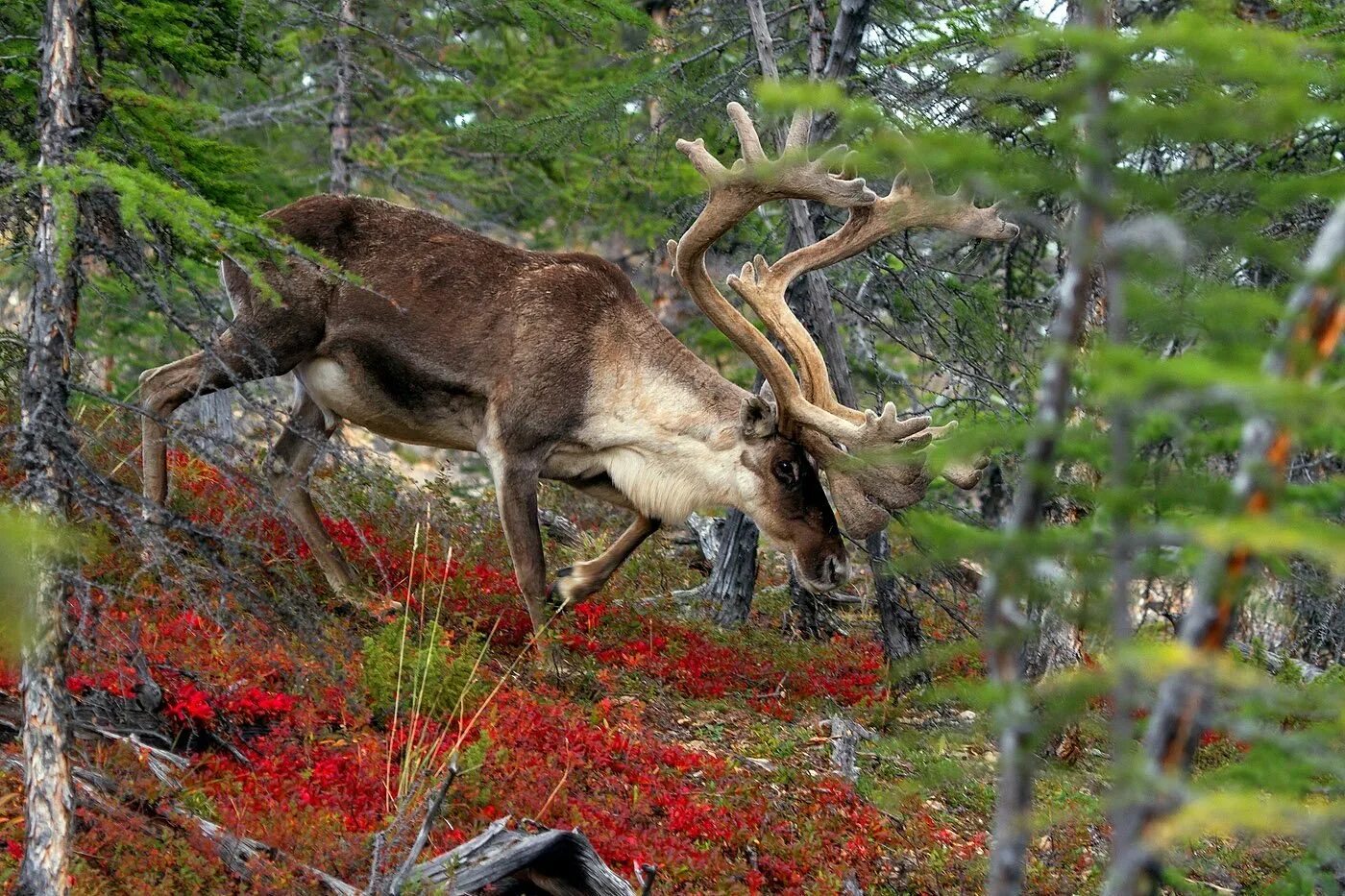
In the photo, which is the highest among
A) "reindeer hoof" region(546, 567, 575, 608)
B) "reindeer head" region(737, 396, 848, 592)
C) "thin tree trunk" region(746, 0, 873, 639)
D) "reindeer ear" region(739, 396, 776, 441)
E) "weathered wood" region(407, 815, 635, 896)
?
"thin tree trunk" region(746, 0, 873, 639)

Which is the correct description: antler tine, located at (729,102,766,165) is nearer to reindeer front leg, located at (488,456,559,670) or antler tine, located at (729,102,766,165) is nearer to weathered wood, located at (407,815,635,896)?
reindeer front leg, located at (488,456,559,670)

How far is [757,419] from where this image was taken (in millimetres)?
8430

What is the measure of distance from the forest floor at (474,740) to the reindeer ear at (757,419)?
1653 millimetres

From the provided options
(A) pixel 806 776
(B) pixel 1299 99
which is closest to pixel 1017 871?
(B) pixel 1299 99

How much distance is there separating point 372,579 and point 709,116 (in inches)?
183

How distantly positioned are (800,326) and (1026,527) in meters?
5.42

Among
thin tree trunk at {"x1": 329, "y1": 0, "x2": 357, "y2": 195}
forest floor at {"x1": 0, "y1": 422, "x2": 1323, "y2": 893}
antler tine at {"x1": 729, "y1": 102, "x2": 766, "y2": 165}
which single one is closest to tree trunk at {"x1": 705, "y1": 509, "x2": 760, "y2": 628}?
forest floor at {"x1": 0, "y1": 422, "x2": 1323, "y2": 893}

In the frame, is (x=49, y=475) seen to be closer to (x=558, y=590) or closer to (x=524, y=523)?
(x=524, y=523)

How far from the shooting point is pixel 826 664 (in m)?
10.1

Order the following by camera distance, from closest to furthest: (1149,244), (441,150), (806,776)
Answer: (1149,244) < (806,776) < (441,150)

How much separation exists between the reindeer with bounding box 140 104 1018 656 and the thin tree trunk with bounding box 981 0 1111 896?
4.94m

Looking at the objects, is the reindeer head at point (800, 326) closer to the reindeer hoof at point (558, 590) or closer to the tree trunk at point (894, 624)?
the tree trunk at point (894, 624)

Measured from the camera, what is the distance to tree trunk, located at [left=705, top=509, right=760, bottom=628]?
422 inches

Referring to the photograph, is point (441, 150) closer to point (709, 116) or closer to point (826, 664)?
point (709, 116)
